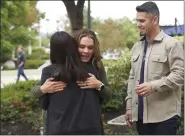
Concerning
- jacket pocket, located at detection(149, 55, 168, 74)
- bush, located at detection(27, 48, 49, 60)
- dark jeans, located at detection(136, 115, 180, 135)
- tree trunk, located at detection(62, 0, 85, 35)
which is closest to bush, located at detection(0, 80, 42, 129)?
tree trunk, located at detection(62, 0, 85, 35)

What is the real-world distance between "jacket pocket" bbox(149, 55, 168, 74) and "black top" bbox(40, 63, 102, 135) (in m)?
0.66

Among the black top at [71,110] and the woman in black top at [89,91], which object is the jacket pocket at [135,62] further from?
the black top at [71,110]

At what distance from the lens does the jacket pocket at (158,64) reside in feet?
8.61

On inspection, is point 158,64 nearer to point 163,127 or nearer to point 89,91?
point 163,127

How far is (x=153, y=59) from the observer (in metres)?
2.66

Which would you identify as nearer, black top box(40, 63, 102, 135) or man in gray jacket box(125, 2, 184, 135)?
black top box(40, 63, 102, 135)

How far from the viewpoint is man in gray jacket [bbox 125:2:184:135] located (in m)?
2.59

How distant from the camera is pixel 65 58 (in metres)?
2.17

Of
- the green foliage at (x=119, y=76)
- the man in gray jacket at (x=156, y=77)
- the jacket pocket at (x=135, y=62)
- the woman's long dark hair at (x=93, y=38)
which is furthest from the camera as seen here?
the green foliage at (x=119, y=76)

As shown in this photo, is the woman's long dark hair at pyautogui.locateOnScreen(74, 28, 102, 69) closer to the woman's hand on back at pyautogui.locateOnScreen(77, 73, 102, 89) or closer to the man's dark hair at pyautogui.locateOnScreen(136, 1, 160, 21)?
the woman's hand on back at pyautogui.locateOnScreen(77, 73, 102, 89)

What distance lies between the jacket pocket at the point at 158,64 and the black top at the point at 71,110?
662 millimetres

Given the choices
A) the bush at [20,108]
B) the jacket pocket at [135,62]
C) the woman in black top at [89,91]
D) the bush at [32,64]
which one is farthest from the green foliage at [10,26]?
the bush at [32,64]

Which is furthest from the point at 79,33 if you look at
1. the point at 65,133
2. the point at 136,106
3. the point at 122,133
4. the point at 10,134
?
the point at 10,134

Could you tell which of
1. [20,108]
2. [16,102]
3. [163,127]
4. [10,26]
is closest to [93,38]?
[163,127]
